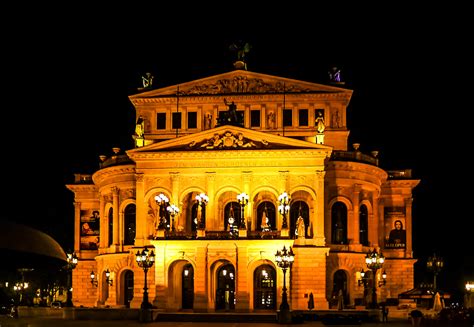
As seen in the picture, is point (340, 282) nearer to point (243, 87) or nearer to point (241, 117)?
point (241, 117)

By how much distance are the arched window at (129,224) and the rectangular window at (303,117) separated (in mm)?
17116

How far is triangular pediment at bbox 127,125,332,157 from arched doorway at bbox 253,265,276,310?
32.9ft

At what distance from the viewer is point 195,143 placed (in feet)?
251

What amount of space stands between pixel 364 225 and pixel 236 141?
50.1 feet

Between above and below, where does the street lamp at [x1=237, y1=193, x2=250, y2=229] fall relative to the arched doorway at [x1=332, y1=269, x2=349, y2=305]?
above

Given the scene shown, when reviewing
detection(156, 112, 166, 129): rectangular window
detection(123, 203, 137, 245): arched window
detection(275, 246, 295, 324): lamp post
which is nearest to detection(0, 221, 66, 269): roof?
detection(275, 246, 295, 324): lamp post

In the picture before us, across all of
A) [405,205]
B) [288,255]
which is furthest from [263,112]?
[288,255]

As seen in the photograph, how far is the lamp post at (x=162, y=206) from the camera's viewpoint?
2916 inches

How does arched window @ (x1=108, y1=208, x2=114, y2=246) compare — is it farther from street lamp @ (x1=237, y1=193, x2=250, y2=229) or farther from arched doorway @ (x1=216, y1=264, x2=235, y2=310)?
street lamp @ (x1=237, y1=193, x2=250, y2=229)

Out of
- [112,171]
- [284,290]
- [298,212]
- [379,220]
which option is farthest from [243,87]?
[284,290]

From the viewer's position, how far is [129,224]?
83188 millimetres

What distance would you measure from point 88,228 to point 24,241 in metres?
77.6

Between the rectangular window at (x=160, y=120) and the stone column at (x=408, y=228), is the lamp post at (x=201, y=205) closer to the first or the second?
the rectangular window at (x=160, y=120)

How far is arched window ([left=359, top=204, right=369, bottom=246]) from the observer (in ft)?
268
